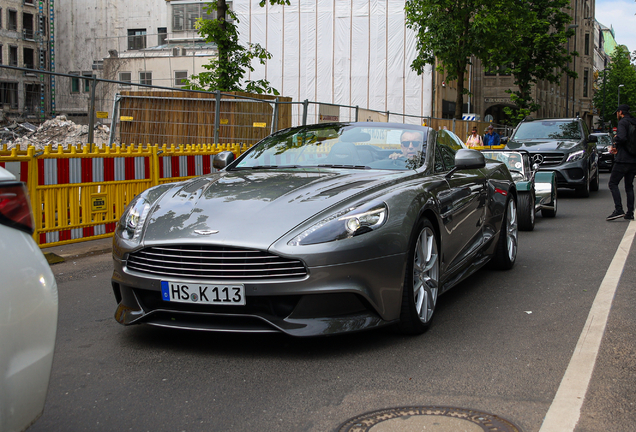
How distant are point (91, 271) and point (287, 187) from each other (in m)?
3.22

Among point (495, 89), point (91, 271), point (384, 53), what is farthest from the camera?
point (495, 89)

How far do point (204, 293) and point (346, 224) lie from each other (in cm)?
86

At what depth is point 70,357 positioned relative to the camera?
4.16m

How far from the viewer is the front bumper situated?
12.7 feet

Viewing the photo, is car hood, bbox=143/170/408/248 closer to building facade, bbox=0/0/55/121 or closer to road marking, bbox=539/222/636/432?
road marking, bbox=539/222/636/432

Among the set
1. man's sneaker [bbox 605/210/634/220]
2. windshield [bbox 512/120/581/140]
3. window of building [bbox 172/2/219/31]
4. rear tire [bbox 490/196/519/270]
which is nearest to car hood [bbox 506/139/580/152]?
windshield [bbox 512/120/581/140]

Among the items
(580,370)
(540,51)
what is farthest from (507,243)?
(540,51)

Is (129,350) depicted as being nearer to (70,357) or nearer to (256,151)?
(70,357)

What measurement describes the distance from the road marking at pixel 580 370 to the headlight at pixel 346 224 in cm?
130

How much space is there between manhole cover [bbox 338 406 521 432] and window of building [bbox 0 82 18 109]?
55.2m

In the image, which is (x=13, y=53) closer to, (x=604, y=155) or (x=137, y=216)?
(x=604, y=155)

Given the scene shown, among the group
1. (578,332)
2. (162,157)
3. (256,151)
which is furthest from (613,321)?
(162,157)

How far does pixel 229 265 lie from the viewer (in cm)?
390

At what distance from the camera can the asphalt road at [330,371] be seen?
10.6 feet
